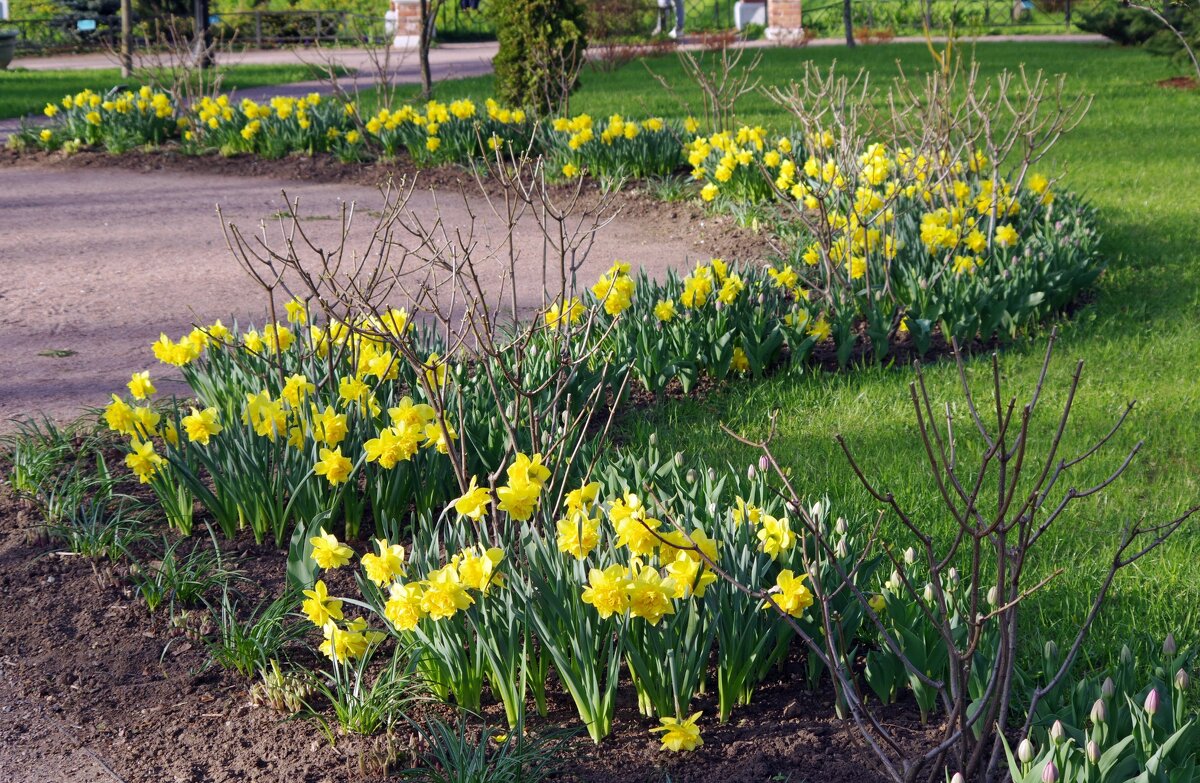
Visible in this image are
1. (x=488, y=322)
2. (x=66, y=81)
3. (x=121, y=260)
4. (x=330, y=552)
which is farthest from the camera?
(x=66, y=81)

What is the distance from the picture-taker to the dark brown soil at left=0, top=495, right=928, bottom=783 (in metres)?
2.38

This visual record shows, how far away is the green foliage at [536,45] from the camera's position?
34.7 feet

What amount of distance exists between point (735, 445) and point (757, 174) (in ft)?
12.5

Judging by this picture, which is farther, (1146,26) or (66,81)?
(1146,26)

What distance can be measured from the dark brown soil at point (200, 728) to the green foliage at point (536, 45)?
811cm

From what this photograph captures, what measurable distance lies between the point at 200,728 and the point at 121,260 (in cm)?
508

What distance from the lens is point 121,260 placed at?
7012 millimetres

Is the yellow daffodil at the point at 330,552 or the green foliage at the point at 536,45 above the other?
the green foliage at the point at 536,45

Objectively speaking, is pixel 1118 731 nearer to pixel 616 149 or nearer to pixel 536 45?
pixel 616 149

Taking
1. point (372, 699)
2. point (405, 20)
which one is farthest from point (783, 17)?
point (372, 699)

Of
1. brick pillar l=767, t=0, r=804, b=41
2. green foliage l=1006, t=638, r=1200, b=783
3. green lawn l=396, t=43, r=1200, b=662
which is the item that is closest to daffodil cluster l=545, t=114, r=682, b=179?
green lawn l=396, t=43, r=1200, b=662

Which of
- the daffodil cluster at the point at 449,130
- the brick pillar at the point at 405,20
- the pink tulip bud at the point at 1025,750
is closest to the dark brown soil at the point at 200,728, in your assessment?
the pink tulip bud at the point at 1025,750

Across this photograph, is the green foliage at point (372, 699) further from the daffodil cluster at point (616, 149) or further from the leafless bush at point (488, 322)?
the daffodil cluster at point (616, 149)

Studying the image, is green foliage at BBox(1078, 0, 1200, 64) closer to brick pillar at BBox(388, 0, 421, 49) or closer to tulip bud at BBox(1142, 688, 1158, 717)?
tulip bud at BBox(1142, 688, 1158, 717)
